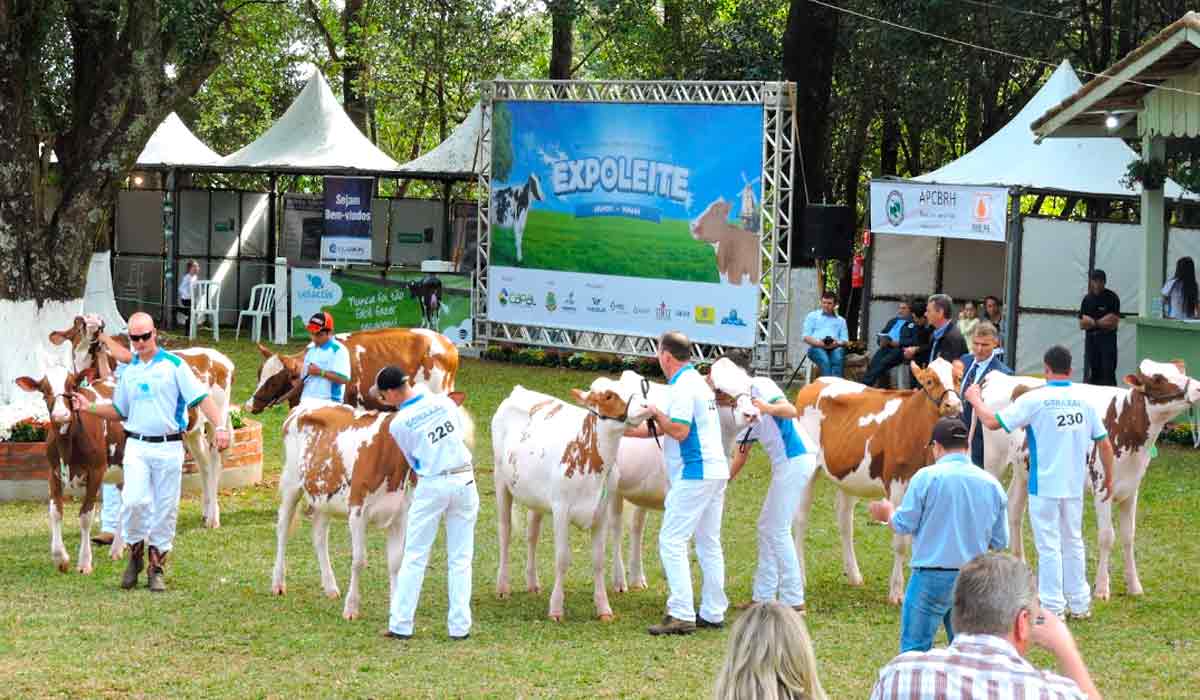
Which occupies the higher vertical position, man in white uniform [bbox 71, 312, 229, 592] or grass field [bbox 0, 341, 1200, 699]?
man in white uniform [bbox 71, 312, 229, 592]

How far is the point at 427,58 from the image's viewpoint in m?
39.1

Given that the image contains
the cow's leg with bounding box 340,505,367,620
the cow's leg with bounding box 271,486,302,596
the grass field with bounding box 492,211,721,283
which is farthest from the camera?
the grass field with bounding box 492,211,721,283

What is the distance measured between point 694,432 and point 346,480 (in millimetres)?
2624

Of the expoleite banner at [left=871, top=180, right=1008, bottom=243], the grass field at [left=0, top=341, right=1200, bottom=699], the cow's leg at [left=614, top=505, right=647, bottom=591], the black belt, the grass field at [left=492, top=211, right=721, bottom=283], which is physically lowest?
the grass field at [left=0, top=341, right=1200, bottom=699]

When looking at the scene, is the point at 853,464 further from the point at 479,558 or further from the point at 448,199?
the point at 448,199

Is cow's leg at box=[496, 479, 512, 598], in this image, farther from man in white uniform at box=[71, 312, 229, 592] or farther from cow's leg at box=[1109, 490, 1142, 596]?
cow's leg at box=[1109, 490, 1142, 596]

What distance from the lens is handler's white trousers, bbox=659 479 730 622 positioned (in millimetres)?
10953

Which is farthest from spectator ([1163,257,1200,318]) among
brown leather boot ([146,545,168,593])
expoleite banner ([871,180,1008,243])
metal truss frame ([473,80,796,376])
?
brown leather boot ([146,545,168,593])

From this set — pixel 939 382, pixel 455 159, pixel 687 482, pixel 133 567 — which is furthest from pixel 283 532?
pixel 455 159

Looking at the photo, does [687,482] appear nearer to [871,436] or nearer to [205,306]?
[871,436]

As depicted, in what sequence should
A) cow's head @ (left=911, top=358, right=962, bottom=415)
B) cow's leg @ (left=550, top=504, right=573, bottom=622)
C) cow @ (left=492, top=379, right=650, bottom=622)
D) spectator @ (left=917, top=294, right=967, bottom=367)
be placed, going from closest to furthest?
1. cow @ (left=492, top=379, right=650, bottom=622)
2. cow's leg @ (left=550, top=504, right=573, bottom=622)
3. cow's head @ (left=911, top=358, right=962, bottom=415)
4. spectator @ (left=917, top=294, right=967, bottom=367)

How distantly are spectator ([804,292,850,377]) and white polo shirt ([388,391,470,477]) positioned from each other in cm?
1263

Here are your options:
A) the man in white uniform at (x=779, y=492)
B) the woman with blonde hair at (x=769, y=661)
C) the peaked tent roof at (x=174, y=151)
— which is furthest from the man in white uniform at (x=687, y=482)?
the peaked tent roof at (x=174, y=151)

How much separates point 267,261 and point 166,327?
2744mm
